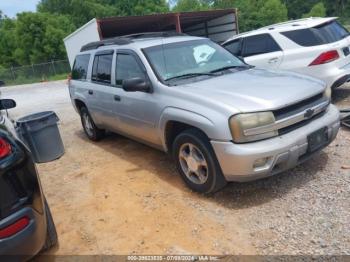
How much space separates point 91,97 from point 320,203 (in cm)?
411

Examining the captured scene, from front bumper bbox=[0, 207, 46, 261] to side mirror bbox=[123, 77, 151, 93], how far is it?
2092mm

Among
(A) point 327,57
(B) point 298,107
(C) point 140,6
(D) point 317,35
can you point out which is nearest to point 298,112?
(B) point 298,107

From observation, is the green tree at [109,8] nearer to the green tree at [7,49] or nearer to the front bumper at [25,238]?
the green tree at [7,49]

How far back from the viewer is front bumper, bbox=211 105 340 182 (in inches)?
136

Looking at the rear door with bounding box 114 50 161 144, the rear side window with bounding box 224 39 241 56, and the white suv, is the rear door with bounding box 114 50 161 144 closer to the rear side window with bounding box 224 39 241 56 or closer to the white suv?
the white suv

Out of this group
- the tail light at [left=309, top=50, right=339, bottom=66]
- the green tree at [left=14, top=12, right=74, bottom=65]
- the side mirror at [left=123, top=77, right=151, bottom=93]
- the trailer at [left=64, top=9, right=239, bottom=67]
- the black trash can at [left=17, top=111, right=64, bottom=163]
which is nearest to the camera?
the side mirror at [left=123, top=77, right=151, bottom=93]

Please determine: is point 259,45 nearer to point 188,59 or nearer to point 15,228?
point 188,59

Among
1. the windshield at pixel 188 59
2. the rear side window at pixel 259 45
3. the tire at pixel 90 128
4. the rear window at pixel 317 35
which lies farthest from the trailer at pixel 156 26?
the windshield at pixel 188 59

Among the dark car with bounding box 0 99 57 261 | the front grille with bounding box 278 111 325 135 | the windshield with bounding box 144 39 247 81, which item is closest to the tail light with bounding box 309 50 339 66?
the windshield with bounding box 144 39 247 81

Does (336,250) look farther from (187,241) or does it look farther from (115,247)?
(115,247)

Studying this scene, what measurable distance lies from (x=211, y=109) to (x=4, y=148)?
198cm

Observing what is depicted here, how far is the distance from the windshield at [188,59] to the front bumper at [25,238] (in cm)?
241

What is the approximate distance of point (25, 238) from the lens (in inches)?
Answer: 98.6

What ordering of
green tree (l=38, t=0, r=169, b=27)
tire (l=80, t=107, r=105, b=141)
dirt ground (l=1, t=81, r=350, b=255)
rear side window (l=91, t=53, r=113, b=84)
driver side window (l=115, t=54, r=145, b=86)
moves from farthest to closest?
green tree (l=38, t=0, r=169, b=27), tire (l=80, t=107, r=105, b=141), rear side window (l=91, t=53, r=113, b=84), driver side window (l=115, t=54, r=145, b=86), dirt ground (l=1, t=81, r=350, b=255)
